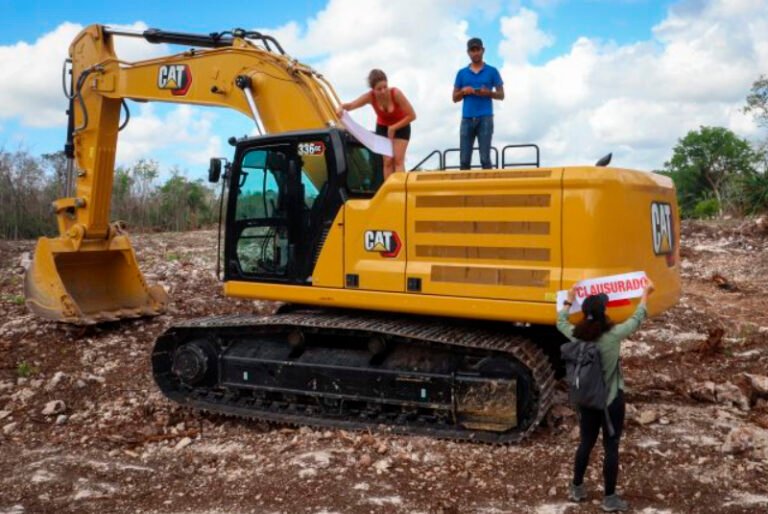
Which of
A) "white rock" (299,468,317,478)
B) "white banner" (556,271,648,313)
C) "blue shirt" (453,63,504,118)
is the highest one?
"blue shirt" (453,63,504,118)

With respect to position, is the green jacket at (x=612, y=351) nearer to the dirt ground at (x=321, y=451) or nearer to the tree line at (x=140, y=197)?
the dirt ground at (x=321, y=451)

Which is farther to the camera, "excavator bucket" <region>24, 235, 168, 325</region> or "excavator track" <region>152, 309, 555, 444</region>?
"excavator bucket" <region>24, 235, 168, 325</region>

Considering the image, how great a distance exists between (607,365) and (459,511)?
49.9 inches

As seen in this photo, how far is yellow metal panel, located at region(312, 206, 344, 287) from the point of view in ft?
21.0

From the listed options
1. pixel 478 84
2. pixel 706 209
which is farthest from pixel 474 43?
pixel 706 209

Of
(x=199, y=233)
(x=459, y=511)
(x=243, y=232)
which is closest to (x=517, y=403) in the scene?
(x=459, y=511)

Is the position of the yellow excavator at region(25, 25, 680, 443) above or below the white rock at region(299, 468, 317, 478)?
above

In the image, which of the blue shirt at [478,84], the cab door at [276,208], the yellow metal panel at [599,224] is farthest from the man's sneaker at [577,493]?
the blue shirt at [478,84]

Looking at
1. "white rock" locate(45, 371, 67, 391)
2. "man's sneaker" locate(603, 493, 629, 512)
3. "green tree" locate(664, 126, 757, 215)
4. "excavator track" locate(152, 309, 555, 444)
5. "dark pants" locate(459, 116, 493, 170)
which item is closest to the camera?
"man's sneaker" locate(603, 493, 629, 512)

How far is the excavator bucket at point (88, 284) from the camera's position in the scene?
8820 millimetres

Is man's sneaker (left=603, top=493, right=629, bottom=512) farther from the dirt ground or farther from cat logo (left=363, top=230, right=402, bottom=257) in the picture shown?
cat logo (left=363, top=230, right=402, bottom=257)

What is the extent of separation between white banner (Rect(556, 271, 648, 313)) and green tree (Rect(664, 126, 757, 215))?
41962 mm

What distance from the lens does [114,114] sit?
8.71m

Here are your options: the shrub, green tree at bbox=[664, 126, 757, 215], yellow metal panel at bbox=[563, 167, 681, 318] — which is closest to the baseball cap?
yellow metal panel at bbox=[563, 167, 681, 318]
